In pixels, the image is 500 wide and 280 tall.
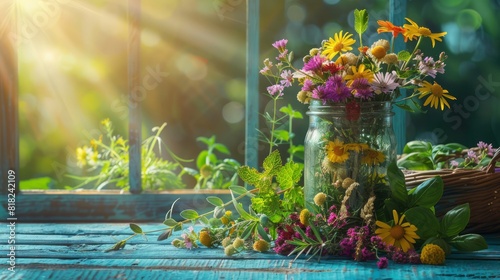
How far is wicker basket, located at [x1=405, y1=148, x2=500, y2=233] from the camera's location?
134 cm

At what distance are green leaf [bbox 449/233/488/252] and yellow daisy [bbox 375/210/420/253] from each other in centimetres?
9

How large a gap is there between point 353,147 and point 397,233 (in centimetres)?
17

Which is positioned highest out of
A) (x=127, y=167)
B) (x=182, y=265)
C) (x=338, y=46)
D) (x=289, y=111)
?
(x=338, y=46)

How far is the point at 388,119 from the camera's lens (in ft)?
3.99

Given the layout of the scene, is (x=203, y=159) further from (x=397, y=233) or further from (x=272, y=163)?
(x=397, y=233)

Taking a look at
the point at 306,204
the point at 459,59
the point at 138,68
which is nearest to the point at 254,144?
the point at 138,68

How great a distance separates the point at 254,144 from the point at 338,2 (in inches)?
30.4

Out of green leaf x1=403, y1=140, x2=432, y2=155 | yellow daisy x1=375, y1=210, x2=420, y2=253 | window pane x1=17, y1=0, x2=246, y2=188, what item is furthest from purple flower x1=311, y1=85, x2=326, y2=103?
window pane x1=17, y1=0, x2=246, y2=188

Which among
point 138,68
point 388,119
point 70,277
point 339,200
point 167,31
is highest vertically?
point 167,31

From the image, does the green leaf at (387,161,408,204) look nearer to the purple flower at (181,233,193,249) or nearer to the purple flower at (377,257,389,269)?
the purple flower at (377,257,389,269)

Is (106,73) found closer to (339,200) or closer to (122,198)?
(122,198)

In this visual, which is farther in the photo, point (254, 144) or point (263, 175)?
point (254, 144)

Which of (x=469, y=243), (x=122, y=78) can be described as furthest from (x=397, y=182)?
(x=122, y=78)

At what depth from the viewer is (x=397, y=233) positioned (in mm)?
1146
